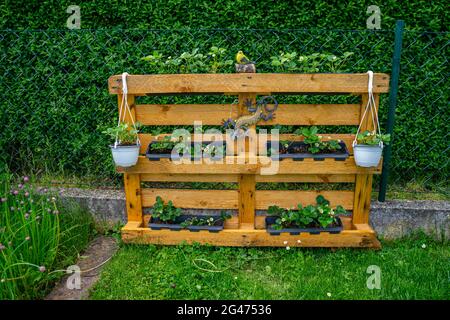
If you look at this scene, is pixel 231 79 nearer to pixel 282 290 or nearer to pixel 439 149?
pixel 282 290

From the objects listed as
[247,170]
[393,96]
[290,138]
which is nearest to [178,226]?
[247,170]

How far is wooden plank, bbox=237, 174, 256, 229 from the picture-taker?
333 cm

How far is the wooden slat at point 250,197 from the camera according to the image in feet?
11.1

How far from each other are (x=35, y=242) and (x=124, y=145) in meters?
0.90

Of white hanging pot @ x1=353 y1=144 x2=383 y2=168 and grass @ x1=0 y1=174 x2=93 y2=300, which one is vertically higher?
white hanging pot @ x1=353 y1=144 x2=383 y2=168

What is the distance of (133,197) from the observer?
11.3 ft

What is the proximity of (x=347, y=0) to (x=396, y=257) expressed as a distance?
83.4 inches

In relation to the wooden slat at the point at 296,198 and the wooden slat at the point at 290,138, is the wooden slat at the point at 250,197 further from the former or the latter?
the wooden slat at the point at 290,138

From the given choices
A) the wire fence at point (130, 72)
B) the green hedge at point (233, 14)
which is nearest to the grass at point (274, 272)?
the wire fence at point (130, 72)

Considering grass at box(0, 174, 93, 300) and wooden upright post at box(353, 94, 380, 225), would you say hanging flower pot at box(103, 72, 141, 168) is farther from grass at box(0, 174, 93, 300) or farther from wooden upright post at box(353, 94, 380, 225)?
wooden upright post at box(353, 94, 380, 225)

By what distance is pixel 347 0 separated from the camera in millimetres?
3604

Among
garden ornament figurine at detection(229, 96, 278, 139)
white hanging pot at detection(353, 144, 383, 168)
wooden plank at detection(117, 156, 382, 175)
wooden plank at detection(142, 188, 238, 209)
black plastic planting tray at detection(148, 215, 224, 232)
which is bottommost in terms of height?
black plastic planting tray at detection(148, 215, 224, 232)

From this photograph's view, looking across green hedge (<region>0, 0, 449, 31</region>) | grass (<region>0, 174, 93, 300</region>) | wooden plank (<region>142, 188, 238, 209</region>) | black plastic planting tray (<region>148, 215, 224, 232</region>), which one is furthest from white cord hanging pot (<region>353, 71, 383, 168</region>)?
grass (<region>0, 174, 93, 300</region>)

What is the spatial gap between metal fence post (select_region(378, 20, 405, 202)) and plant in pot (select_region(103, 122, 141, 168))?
197 cm
